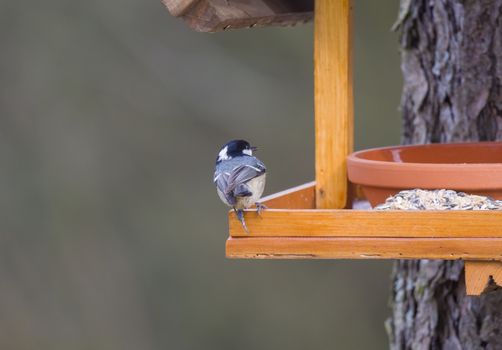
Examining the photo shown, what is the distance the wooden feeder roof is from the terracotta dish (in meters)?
0.41

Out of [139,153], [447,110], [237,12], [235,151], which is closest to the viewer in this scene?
[237,12]

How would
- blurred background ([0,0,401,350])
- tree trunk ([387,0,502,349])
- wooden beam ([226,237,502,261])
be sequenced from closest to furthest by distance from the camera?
wooden beam ([226,237,502,261]), tree trunk ([387,0,502,349]), blurred background ([0,0,401,350])

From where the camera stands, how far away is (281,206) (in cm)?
259

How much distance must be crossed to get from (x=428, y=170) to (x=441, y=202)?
0.25ft

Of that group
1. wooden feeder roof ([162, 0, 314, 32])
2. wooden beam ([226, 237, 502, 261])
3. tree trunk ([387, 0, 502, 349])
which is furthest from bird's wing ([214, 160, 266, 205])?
tree trunk ([387, 0, 502, 349])

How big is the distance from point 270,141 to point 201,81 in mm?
436

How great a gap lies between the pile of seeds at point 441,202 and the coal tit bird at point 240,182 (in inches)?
10.7

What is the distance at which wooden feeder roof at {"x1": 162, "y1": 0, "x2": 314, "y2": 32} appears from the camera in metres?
2.55

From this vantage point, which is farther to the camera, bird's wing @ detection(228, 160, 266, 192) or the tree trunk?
the tree trunk

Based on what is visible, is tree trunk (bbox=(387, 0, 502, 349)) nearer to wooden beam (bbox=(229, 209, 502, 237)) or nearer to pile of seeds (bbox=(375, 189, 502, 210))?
pile of seeds (bbox=(375, 189, 502, 210))

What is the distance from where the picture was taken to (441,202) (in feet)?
7.79

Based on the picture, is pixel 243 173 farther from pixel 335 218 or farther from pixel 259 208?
pixel 335 218

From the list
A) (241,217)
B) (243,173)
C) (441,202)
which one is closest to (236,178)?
(243,173)

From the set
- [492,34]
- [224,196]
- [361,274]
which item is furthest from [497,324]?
[361,274]
